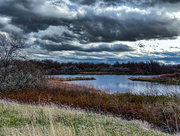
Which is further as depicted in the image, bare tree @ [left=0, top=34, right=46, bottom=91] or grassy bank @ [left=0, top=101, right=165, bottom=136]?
bare tree @ [left=0, top=34, right=46, bottom=91]

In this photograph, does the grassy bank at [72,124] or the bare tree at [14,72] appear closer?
the grassy bank at [72,124]

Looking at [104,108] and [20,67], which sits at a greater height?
[20,67]

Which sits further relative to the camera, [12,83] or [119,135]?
[12,83]

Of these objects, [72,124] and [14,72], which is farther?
[14,72]

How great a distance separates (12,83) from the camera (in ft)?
54.1

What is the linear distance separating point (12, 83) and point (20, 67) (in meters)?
2.66

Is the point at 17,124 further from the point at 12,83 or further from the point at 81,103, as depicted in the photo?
the point at 12,83

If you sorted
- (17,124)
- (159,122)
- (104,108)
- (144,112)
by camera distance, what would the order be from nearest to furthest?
1. (17,124)
2. (159,122)
3. (144,112)
4. (104,108)

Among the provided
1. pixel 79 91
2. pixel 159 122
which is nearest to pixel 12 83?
pixel 79 91

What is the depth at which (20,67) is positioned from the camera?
18.6 m

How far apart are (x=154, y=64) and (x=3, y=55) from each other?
8770 cm

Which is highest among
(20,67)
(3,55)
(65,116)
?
(3,55)

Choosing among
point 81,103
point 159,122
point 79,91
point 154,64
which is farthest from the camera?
point 154,64

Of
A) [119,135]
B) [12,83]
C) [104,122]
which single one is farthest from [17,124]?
[12,83]
